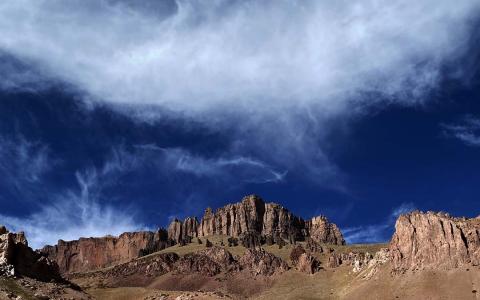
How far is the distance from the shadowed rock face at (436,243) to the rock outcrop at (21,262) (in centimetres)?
12465

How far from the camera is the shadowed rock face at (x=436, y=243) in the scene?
176 meters

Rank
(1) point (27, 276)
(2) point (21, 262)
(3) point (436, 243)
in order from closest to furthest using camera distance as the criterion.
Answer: (1) point (27, 276) → (2) point (21, 262) → (3) point (436, 243)

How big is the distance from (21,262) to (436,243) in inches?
5469

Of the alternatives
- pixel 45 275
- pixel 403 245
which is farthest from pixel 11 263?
pixel 403 245

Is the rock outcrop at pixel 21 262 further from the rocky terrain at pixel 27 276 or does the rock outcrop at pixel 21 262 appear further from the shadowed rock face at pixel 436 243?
the shadowed rock face at pixel 436 243

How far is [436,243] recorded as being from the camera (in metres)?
185

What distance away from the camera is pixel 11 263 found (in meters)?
75.3

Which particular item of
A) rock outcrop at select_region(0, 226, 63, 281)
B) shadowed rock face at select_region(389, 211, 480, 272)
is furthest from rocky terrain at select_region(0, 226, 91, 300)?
shadowed rock face at select_region(389, 211, 480, 272)

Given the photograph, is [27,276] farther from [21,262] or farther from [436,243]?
[436,243]

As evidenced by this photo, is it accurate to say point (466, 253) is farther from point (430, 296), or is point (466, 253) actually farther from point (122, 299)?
point (122, 299)

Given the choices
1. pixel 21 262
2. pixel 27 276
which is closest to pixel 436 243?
pixel 21 262

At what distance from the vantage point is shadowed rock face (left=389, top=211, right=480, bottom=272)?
176 meters

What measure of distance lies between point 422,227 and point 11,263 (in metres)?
148

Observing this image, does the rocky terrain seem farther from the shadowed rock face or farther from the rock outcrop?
the shadowed rock face
